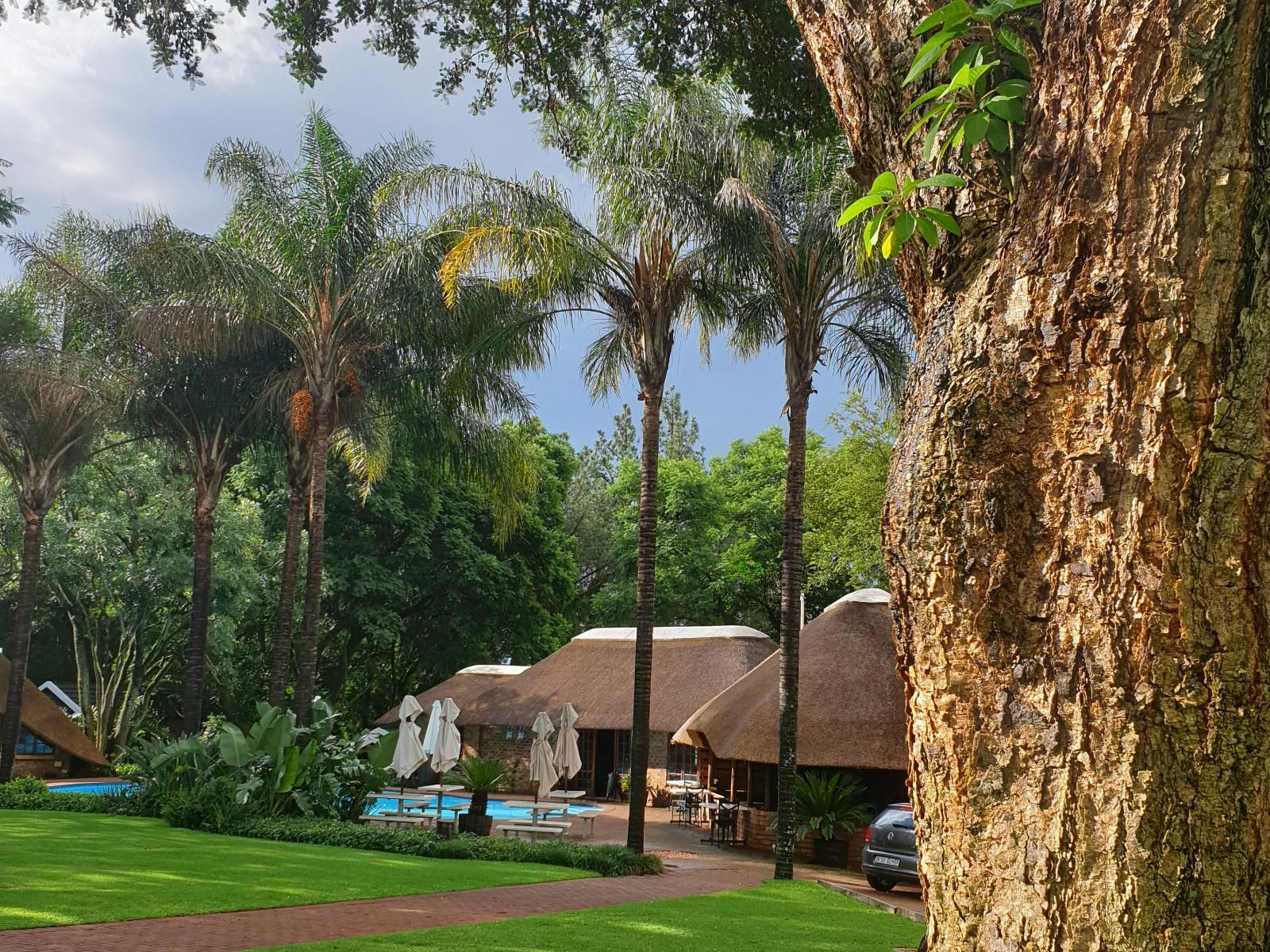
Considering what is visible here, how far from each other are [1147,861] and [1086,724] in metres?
0.27

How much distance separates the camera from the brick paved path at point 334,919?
27.3ft

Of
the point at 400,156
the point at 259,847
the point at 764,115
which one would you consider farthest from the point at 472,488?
the point at 764,115

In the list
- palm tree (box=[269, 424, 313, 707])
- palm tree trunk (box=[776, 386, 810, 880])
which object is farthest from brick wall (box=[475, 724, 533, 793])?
palm tree trunk (box=[776, 386, 810, 880])

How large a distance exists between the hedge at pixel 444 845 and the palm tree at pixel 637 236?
2.36 ft

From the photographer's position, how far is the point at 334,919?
32.3 feet

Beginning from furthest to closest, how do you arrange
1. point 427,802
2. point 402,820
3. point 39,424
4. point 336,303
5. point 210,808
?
point 39,424
point 427,802
point 336,303
point 402,820
point 210,808

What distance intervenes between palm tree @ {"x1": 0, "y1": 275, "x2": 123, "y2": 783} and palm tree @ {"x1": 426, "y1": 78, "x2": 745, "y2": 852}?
11024mm

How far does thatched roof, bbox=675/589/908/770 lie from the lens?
18.3m

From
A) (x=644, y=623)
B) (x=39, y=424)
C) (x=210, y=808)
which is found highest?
(x=39, y=424)

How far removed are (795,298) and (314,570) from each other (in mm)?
10300

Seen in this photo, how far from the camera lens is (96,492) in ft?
98.4

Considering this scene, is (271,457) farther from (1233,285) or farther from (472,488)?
(1233,285)

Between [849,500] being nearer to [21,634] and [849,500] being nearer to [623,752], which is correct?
[623,752]

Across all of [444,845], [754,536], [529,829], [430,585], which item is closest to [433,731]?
A: [529,829]
